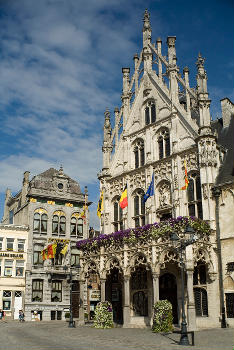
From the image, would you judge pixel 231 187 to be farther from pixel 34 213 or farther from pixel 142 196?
pixel 34 213

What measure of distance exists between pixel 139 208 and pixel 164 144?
17.9 ft

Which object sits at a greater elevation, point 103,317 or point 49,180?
point 49,180

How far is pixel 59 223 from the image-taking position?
165ft

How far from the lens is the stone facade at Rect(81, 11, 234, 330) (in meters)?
26.8

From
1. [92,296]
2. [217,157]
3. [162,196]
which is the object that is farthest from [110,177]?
[92,296]

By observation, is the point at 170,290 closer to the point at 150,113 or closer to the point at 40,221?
the point at 150,113

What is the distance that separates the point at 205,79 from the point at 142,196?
10181 mm

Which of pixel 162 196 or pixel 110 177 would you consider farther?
pixel 110 177

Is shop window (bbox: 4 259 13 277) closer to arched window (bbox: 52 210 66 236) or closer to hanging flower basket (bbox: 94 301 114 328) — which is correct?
arched window (bbox: 52 210 66 236)

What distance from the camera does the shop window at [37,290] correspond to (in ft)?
151

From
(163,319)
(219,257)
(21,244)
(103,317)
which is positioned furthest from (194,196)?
(21,244)

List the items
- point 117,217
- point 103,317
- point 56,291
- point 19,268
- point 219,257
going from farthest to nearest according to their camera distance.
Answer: point 56,291, point 19,268, point 117,217, point 103,317, point 219,257

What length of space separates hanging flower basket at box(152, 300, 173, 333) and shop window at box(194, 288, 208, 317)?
3.35 m

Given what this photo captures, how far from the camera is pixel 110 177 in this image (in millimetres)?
36500
